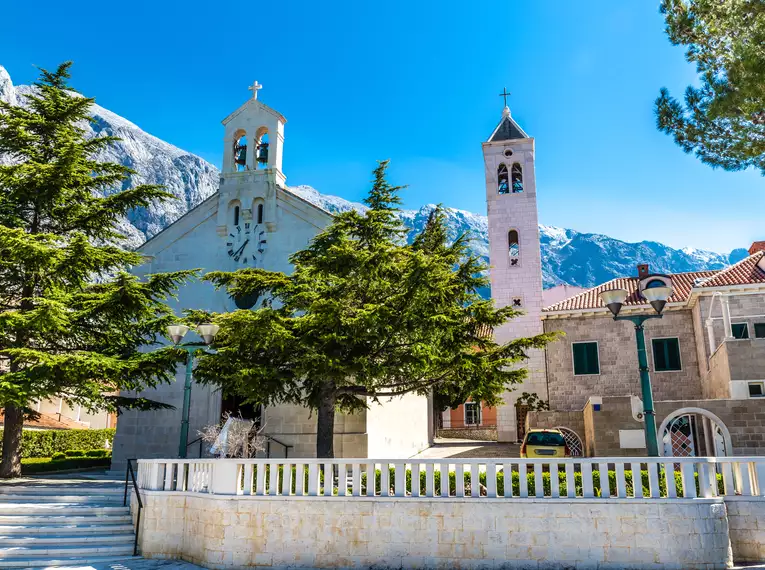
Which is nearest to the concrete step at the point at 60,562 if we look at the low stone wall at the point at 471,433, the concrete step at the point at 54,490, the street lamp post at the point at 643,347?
the concrete step at the point at 54,490

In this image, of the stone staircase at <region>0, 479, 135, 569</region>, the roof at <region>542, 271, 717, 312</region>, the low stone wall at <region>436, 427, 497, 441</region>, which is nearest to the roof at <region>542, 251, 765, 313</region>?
the roof at <region>542, 271, 717, 312</region>

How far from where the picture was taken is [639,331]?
1163cm

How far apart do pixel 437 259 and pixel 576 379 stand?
16911 millimetres

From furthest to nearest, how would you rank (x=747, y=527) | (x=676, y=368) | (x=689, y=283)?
(x=689, y=283)
(x=676, y=368)
(x=747, y=527)

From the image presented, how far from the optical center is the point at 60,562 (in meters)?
11.4

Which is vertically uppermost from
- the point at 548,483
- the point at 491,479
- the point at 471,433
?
the point at 471,433

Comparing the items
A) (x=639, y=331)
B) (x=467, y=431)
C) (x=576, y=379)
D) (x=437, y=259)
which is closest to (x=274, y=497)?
(x=437, y=259)

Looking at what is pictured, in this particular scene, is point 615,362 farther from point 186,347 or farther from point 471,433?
point 186,347

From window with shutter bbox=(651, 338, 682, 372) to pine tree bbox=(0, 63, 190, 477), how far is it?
21.6m

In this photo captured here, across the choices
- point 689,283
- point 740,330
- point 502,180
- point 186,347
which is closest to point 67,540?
point 186,347

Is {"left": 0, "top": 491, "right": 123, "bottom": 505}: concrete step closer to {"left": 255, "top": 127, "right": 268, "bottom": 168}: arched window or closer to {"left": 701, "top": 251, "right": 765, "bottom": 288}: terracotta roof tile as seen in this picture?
{"left": 255, "top": 127, "right": 268, "bottom": 168}: arched window

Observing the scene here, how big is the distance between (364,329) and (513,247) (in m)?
26.6

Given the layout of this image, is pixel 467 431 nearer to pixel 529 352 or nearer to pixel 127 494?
pixel 529 352

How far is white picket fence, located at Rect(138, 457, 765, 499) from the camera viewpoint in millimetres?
10570
